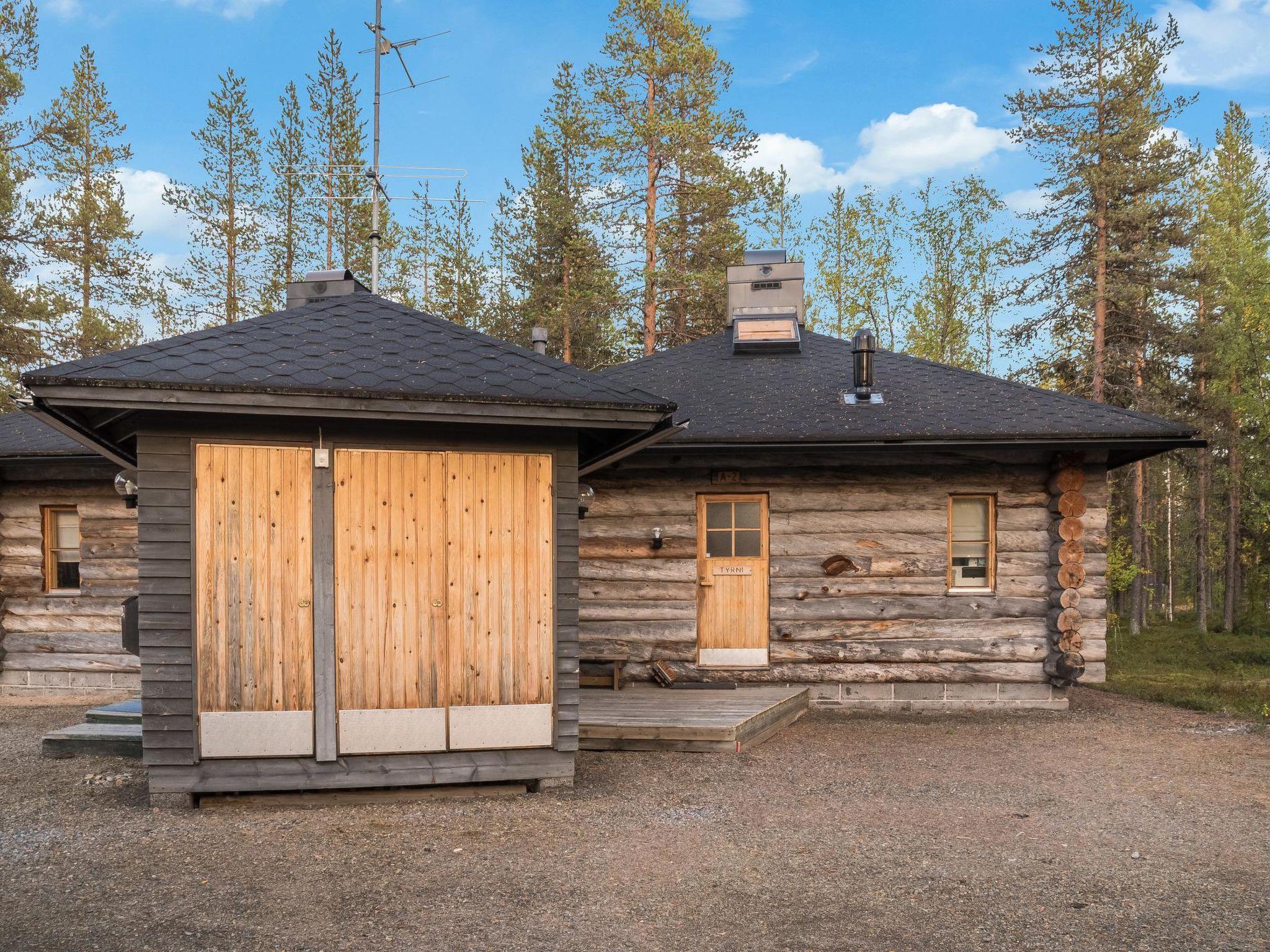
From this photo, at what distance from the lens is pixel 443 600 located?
609 cm

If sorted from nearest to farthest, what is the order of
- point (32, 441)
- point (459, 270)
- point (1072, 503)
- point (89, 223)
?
point (1072, 503) < point (32, 441) < point (89, 223) < point (459, 270)

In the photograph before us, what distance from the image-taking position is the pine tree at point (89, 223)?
18.4m

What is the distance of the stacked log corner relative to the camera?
9.06 meters

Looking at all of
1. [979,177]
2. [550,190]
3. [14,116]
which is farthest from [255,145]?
[979,177]

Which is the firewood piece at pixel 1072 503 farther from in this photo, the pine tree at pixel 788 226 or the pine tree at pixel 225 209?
the pine tree at pixel 225 209

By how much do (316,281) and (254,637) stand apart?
3.59 m

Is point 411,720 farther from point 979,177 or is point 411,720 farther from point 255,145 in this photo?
point 979,177

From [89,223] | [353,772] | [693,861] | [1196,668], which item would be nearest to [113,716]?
[353,772]

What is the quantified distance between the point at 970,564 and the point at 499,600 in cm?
588

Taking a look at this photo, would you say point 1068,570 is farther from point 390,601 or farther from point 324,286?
point 324,286

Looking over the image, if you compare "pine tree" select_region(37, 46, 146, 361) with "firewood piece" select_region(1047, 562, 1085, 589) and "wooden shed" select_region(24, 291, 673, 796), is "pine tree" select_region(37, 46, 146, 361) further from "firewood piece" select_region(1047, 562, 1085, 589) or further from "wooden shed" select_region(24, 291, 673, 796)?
"firewood piece" select_region(1047, 562, 1085, 589)

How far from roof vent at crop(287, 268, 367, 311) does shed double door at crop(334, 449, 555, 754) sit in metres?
2.53

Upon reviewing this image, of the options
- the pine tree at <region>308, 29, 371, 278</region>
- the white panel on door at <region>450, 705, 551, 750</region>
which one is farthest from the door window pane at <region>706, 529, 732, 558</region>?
the pine tree at <region>308, 29, 371, 278</region>

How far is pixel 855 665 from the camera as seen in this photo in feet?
30.8
